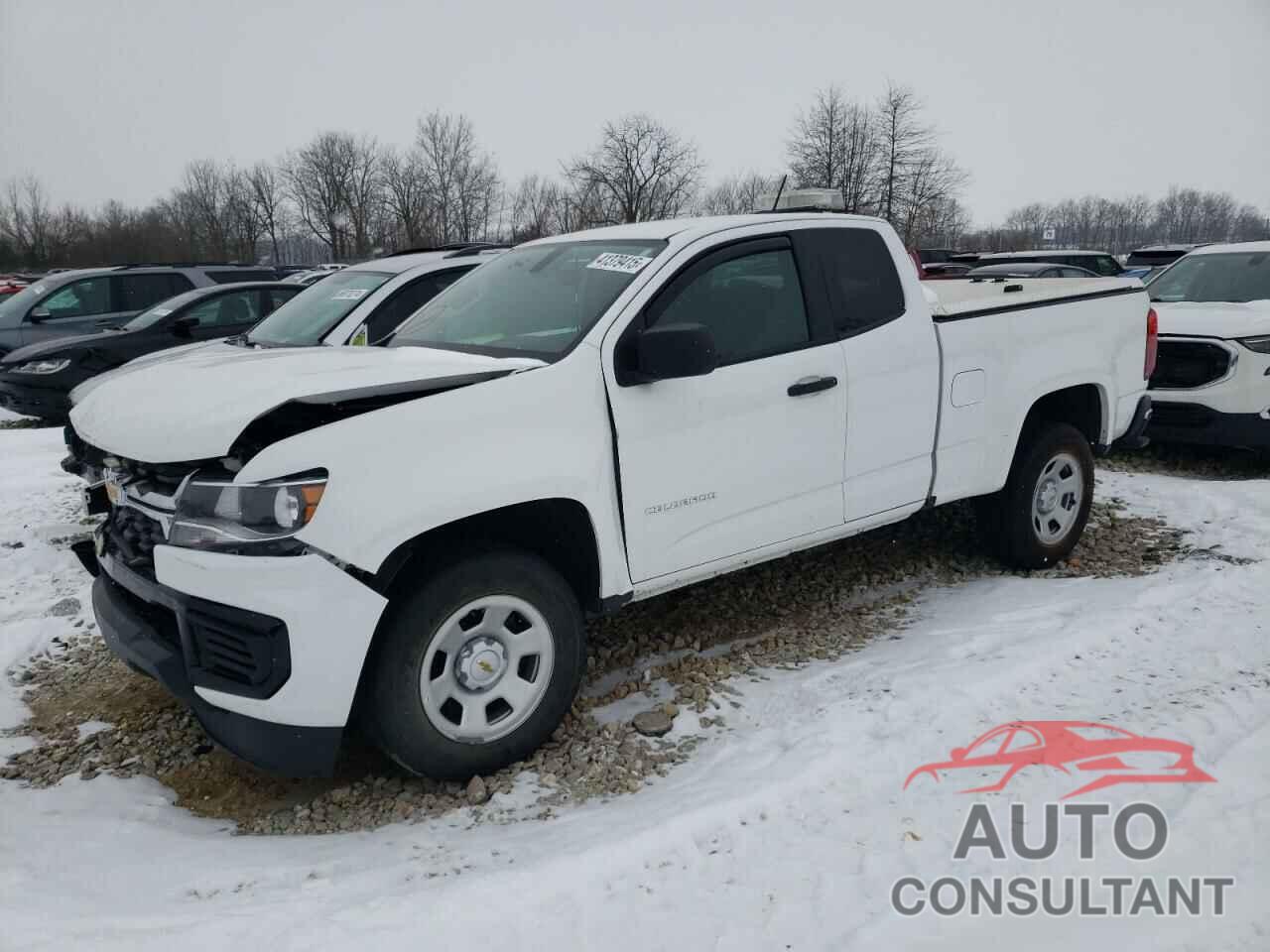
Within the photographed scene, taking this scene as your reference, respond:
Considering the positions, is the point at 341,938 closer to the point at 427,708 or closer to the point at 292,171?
the point at 427,708

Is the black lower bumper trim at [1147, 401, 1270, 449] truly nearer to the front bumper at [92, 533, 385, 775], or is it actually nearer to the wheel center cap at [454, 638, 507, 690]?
the wheel center cap at [454, 638, 507, 690]

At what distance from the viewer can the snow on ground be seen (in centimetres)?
250

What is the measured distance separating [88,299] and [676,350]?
11427 millimetres

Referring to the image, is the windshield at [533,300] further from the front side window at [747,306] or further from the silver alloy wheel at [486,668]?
the silver alloy wheel at [486,668]

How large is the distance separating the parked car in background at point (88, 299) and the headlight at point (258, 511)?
10.4 meters

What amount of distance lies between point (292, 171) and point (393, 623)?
7480 centimetres

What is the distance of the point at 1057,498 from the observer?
5363 millimetres

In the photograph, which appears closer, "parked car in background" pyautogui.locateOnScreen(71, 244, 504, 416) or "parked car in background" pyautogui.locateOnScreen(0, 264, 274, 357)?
"parked car in background" pyautogui.locateOnScreen(71, 244, 504, 416)

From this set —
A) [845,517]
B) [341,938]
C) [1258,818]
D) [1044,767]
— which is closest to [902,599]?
[845,517]

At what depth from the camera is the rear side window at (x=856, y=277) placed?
14.1 feet

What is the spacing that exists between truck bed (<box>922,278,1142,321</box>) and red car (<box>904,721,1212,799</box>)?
6.83 ft

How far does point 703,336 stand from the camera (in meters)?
3.41

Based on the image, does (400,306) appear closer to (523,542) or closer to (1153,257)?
(523,542)

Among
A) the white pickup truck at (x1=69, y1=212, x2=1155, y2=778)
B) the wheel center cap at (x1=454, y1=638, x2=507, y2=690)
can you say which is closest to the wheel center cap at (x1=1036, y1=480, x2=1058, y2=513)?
the white pickup truck at (x1=69, y1=212, x2=1155, y2=778)
